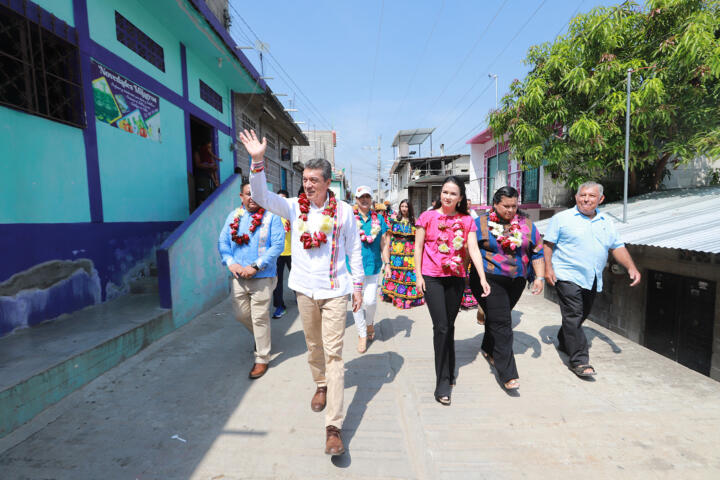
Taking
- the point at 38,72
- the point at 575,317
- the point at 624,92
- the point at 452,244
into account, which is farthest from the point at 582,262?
the point at 38,72

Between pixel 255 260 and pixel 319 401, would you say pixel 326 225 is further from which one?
pixel 319 401

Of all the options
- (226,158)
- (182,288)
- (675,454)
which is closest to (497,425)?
(675,454)

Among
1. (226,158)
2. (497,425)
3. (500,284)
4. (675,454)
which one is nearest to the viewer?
(675,454)

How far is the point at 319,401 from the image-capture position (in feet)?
9.12

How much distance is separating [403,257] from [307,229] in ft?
11.5

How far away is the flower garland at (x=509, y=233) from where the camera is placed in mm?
3150

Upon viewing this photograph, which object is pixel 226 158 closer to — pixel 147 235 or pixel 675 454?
pixel 147 235

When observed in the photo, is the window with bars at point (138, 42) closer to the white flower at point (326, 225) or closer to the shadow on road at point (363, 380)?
the white flower at point (326, 225)

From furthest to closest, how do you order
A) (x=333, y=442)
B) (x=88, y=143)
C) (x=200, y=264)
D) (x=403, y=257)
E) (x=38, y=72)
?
(x=403, y=257)
(x=200, y=264)
(x=88, y=143)
(x=38, y=72)
(x=333, y=442)

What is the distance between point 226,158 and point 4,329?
6.25m

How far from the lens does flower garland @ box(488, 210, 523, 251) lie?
3.15 metres

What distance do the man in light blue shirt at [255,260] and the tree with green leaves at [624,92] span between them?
5.35 meters

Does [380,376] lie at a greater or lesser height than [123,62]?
lesser

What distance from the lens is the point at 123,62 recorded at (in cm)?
500
